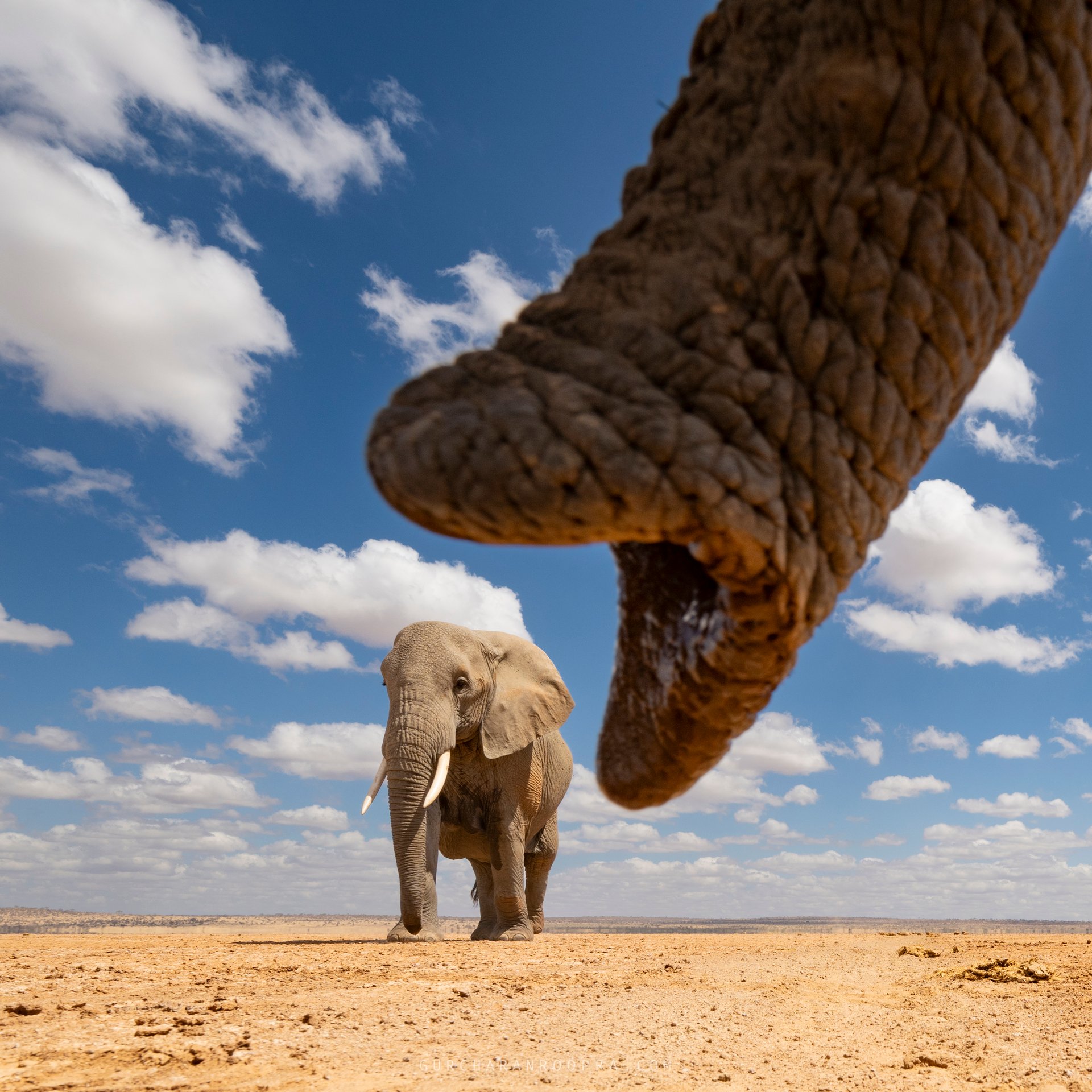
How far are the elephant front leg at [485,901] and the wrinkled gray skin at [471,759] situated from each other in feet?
0.08

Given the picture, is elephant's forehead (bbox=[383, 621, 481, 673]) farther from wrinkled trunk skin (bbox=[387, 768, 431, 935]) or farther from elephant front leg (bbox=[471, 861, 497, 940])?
elephant front leg (bbox=[471, 861, 497, 940])

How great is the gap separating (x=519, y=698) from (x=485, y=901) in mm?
3214

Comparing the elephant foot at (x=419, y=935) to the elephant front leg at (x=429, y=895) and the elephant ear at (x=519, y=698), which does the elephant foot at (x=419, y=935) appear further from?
the elephant ear at (x=519, y=698)

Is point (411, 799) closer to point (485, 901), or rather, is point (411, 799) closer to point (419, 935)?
point (419, 935)

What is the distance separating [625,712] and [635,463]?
36.8 inches

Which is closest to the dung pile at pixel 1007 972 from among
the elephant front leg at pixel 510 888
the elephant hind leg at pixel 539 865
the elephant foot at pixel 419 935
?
the elephant front leg at pixel 510 888

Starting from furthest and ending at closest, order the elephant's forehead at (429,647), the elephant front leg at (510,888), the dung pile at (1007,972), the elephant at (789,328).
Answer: the elephant front leg at (510,888)
the elephant's forehead at (429,647)
the dung pile at (1007,972)
the elephant at (789,328)

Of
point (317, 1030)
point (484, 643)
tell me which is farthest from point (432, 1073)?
point (484, 643)

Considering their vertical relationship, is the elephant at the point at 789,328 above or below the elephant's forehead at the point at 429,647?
below

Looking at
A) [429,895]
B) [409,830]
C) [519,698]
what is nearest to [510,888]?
[429,895]

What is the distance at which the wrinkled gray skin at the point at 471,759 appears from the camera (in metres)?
11.4

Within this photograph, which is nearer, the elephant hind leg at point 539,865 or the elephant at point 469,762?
the elephant at point 469,762

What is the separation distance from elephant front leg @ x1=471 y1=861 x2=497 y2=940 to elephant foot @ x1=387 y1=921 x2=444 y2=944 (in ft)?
2.18

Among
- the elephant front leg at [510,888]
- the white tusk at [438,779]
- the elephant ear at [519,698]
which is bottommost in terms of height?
the elephant front leg at [510,888]
